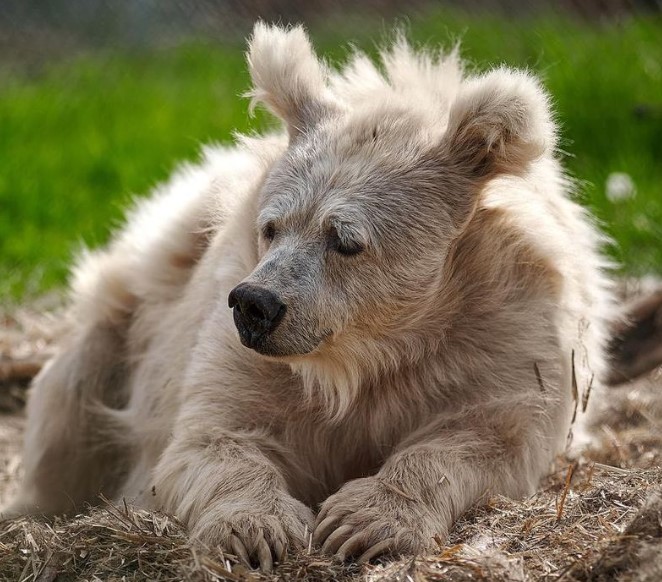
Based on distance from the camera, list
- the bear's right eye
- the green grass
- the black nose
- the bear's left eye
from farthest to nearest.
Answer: the green grass → the bear's right eye → the bear's left eye → the black nose

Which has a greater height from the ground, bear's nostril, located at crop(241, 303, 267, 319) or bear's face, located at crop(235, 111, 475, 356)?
bear's face, located at crop(235, 111, 475, 356)

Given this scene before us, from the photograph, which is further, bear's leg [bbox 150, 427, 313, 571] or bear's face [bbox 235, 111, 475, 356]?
bear's face [bbox 235, 111, 475, 356]

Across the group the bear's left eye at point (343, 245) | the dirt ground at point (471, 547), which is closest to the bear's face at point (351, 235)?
the bear's left eye at point (343, 245)

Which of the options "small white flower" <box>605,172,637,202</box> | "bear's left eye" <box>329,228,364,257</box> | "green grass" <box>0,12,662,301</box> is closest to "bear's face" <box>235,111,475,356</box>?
"bear's left eye" <box>329,228,364,257</box>

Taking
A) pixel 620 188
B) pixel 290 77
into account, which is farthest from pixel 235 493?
pixel 620 188

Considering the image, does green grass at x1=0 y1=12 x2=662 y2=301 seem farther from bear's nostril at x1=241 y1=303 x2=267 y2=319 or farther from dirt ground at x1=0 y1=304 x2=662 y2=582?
bear's nostril at x1=241 y1=303 x2=267 y2=319

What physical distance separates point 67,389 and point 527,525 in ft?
8.51

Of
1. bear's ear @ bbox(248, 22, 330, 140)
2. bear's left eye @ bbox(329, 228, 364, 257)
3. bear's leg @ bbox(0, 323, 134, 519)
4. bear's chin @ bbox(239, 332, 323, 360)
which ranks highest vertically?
bear's ear @ bbox(248, 22, 330, 140)

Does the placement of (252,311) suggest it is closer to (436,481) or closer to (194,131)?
(436,481)

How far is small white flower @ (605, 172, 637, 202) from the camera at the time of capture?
793 centimetres

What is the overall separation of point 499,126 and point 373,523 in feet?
4.71

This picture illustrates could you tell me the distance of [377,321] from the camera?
4.04 m

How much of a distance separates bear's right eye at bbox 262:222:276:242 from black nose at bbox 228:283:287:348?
15.4 inches

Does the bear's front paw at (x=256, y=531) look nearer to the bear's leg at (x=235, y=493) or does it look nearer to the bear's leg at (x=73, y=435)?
the bear's leg at (x=235, y=493)
